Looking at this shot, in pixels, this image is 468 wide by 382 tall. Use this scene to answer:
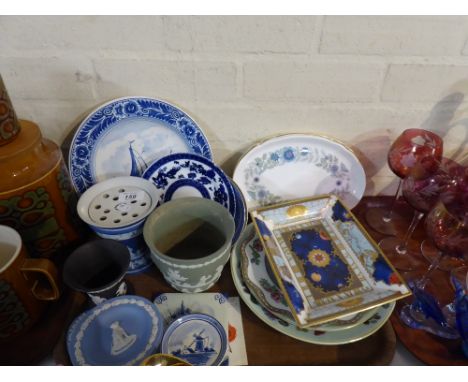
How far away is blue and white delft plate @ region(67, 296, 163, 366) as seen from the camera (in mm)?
508

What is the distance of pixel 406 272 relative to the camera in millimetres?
675

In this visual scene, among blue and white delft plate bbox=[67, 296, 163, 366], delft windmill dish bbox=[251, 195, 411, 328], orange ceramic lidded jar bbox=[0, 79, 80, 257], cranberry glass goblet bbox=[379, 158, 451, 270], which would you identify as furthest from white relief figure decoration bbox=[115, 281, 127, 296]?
cranberry glass goblet bbox=[379, 158, 451, 270]

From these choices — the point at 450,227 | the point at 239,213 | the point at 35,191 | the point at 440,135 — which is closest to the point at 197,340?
the point at 239,213

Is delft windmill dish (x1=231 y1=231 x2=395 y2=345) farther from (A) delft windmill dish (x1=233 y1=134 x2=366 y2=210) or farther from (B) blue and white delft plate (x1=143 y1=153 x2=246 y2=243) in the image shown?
(A) delft windmill dish (x1=233 y1=134 x2=366 y2=210)

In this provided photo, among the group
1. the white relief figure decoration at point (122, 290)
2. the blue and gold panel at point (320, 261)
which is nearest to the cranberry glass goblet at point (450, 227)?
the blue and gold panel at point (320, 261)

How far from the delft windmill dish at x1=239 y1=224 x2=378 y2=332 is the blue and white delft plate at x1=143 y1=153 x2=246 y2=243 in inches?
1.5

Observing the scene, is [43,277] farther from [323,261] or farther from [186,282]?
[323,261]

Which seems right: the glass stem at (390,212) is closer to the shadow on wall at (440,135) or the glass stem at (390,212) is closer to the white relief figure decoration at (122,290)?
the shadow on wall at (440,135)

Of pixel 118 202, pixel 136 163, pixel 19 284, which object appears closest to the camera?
pixel 19 284

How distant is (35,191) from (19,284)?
0.14m

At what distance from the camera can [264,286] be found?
23.8 inches

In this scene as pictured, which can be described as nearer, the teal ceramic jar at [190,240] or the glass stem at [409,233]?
the teal ceramic jar at [190,240]

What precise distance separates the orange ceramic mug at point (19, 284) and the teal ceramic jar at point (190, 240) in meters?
0.16

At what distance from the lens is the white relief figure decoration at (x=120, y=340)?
52 cm
